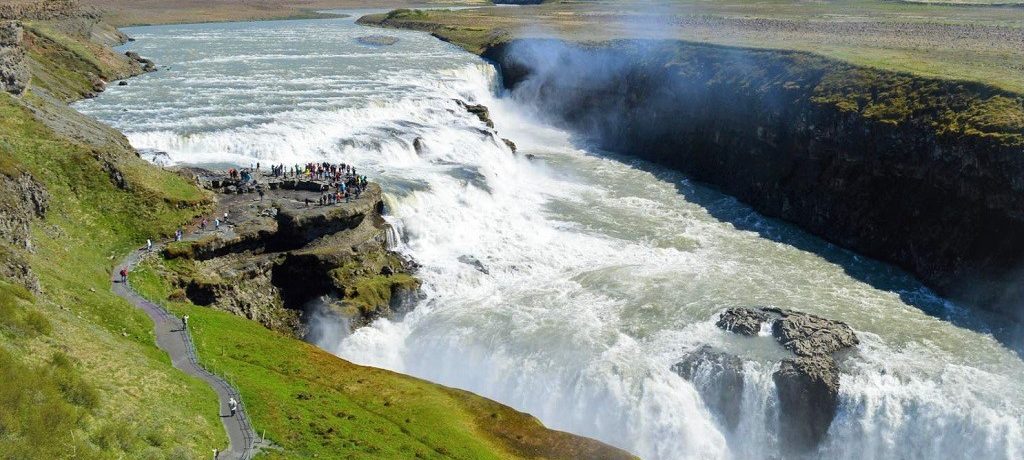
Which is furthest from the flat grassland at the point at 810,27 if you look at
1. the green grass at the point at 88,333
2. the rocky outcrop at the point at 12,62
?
the rocky outcrop at the point at 12,62

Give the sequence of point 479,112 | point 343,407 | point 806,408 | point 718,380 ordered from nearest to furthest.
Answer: point 343,407 → point 806,408 → point 718,380 → point 479,112

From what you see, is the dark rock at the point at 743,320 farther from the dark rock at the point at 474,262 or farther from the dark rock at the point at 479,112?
the dark rock at the point at 479,112

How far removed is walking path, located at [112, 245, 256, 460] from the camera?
75.8 feet

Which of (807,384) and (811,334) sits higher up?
(811,334)

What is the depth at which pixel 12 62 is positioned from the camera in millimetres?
55062

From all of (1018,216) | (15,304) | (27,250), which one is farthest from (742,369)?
(27,250)

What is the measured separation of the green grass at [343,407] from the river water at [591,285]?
16.3 feet

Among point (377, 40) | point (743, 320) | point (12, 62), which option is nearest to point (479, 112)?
point (12, 62)

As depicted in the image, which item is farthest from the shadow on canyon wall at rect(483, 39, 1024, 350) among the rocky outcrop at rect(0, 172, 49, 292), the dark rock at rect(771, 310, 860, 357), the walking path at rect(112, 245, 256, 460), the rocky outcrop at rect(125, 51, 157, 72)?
the rocky outcrop at rect(125, 51, 157, 72)

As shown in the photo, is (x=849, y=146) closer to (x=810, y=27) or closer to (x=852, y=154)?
(x=852, y=154)

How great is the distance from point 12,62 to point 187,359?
39.7 metres

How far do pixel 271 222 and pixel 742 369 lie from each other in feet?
85.8

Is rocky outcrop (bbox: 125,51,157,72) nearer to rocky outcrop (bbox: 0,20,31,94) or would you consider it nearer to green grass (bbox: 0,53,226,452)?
rocky outcrop (bbox: 0,20,31,94)

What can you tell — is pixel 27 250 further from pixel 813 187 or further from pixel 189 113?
pixel 813 187
